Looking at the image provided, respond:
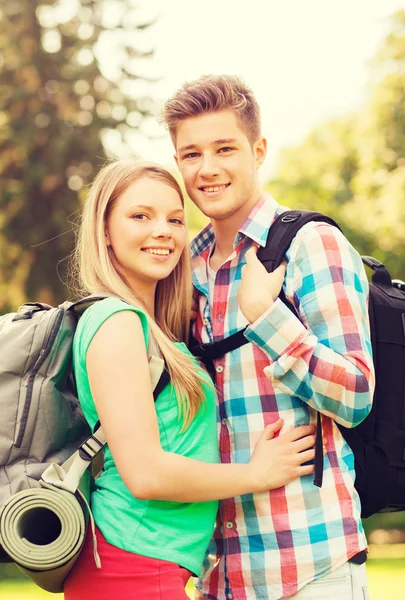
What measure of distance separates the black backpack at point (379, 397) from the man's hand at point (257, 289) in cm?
9

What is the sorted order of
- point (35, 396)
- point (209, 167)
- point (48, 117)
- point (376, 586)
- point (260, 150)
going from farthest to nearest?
point (48, 117)
point (376, 586)
point (260, 150)
point (209, 167)
point (35, 396)

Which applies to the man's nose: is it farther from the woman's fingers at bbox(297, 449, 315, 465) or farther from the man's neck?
the woman's fingers at bbox(297, 449, 315, 465)

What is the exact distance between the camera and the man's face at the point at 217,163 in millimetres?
3039

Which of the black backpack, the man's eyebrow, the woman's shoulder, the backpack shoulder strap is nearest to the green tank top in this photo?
the woman's shoulder

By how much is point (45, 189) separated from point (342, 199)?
14377 mm

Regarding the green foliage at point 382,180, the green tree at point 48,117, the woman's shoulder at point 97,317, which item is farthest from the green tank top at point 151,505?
the green foliage at point 382,180

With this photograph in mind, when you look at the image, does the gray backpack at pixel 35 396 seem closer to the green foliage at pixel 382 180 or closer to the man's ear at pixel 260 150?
the man's ear at pixel 260 150

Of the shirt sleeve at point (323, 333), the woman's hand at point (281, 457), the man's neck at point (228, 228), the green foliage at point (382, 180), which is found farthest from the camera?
the green foliage at point (382, 180)

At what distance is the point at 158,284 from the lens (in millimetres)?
3113

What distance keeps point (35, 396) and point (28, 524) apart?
1.21 ft

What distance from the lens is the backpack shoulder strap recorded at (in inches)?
108

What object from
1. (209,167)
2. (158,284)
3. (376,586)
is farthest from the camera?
(376,586)

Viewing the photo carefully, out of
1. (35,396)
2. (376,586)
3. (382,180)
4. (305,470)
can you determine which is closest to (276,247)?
(305,470)

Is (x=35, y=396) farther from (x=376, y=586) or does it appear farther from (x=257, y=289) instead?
(x=376, y=586)
